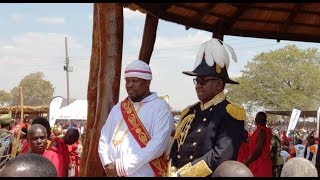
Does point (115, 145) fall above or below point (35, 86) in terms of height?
above

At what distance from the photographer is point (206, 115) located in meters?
3.89

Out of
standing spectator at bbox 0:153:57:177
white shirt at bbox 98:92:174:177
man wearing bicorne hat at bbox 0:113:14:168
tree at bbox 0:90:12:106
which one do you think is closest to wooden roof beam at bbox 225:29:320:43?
man wearing bicorne hat at bbox 0:113:14:168

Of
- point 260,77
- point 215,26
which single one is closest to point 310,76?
point 260,77

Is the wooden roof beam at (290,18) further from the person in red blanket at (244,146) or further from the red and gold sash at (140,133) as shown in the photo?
the red and gold sash at (140,133)

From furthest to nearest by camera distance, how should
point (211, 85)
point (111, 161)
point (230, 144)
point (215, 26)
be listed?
point (215, 26), point (111, 161), point (211, 85), point (230, 144)

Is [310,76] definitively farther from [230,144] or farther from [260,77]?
[230,144]

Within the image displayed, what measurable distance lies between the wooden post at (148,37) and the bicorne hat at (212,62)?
2704 mm

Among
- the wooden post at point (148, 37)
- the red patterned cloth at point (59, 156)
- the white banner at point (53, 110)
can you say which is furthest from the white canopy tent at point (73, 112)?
the red patterned cloth at point (59, 156)

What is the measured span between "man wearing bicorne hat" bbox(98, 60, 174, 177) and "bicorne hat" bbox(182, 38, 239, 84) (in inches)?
17.1

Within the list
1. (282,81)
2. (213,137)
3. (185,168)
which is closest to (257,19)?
(213,137)

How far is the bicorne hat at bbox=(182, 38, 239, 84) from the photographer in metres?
3.93

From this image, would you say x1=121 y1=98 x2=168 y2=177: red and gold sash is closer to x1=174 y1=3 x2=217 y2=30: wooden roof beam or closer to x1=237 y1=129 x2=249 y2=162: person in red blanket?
x1=237 y1=129 x2=249 y2=162: person in red blanket

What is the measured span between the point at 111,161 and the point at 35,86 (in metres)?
103

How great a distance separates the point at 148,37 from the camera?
6750 millimetres
